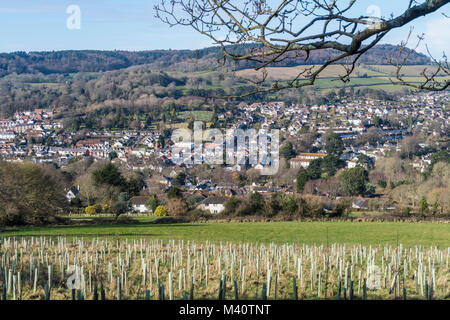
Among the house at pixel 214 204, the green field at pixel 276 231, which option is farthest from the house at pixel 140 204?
the green field at pixel 276 231

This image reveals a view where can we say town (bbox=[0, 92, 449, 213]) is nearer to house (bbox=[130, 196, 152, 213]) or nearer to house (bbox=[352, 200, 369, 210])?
house (bbox=[352, 200, 369, 210])

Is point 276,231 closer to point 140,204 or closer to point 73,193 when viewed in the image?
point 140,204

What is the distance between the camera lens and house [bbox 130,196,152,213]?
123 feet

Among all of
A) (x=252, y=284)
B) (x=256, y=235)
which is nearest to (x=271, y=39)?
(x=252, y=284)

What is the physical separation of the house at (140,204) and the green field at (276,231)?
19.1 feet

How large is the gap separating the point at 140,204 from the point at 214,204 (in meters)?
5.84

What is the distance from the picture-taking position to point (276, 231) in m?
25.9

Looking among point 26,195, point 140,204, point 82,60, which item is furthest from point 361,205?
point 82,60

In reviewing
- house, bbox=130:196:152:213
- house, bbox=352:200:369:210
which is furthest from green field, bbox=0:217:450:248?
house, bbox=352:200:369:210

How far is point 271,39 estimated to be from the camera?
375 centimetres

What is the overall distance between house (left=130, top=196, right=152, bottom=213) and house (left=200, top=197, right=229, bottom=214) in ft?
13.6

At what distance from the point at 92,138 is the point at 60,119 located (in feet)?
63.0
